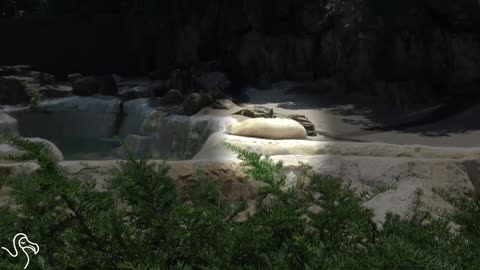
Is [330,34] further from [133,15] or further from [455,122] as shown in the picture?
[133,15]

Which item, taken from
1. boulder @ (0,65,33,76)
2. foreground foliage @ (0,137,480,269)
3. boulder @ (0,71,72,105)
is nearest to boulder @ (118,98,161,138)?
boulder @ (0,71,72,105)

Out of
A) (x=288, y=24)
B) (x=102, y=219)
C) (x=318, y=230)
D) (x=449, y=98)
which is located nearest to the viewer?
(x=102, y=219)

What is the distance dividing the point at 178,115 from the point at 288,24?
6639 millimetres

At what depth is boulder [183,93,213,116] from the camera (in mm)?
10047

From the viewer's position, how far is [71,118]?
1298 centimetres

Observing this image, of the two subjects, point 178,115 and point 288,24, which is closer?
point 178,115

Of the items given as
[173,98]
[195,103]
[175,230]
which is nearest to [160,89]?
[173,98]

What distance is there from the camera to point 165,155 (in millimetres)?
9609

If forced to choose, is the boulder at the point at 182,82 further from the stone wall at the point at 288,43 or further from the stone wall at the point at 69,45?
the stone wall at the point at 69,45

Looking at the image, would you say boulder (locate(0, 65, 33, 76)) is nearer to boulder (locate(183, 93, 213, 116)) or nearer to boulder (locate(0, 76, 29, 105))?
boulder (locate(0, 76, 29, 105))

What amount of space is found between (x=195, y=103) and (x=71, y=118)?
395 centimetres

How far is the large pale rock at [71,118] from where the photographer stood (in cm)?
1271

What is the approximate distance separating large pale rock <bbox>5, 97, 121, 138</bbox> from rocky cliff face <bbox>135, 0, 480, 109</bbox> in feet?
13.1

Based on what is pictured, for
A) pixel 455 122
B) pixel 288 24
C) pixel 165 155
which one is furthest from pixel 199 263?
pixel 288 24
